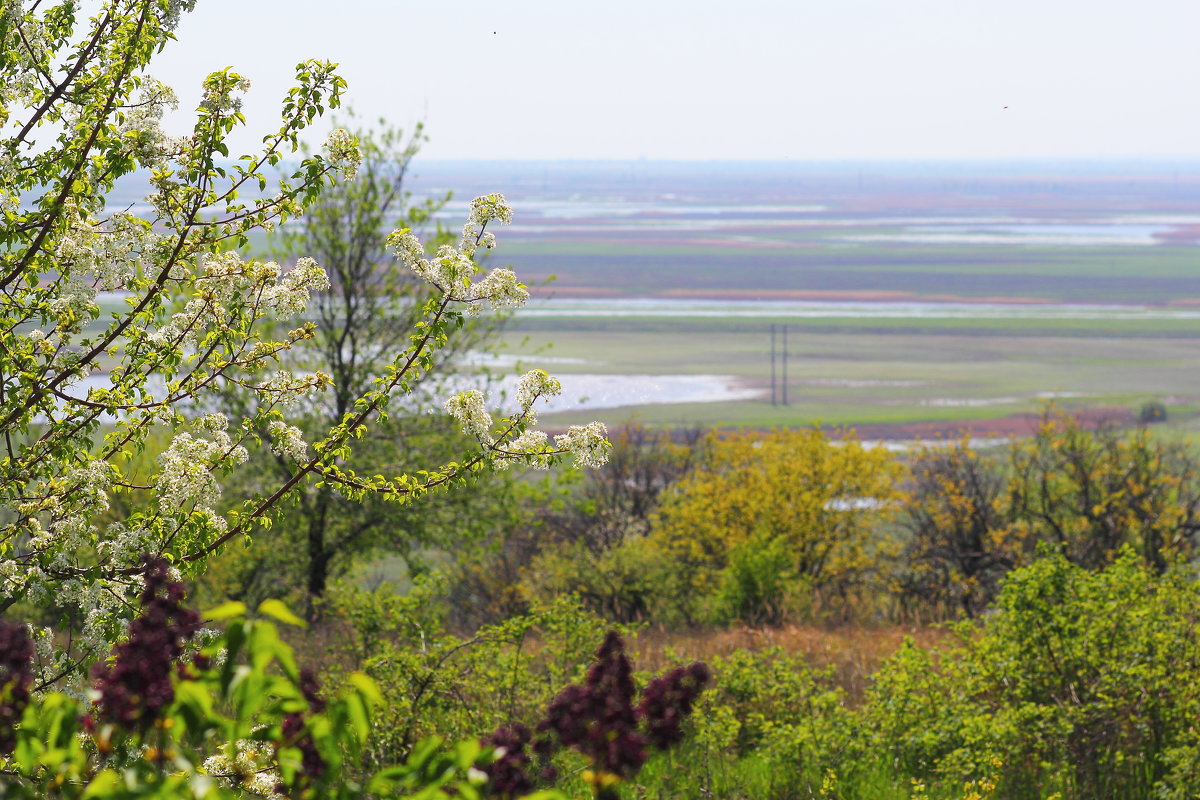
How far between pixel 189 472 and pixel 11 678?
9.14ft

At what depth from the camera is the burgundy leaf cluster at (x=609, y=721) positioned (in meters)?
2.74

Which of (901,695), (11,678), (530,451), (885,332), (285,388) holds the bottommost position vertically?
(885,332)

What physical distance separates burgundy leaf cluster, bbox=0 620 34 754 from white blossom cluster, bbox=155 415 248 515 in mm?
2727

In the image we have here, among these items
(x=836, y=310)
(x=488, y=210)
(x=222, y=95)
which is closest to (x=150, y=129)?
(x=222, y=95)

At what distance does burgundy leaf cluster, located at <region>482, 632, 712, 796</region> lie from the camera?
274 centimetres

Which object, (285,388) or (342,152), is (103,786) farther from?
(342,152)

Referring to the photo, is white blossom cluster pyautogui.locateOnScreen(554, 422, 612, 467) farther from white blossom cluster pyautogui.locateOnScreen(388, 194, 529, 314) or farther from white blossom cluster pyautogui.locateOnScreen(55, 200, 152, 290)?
white blossom cluster pyautogui.locateOnScreen(55, 200, 152, 290)

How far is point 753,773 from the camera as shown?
31.7ft

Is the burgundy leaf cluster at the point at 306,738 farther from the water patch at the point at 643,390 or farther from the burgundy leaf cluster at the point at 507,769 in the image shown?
the water patch at the point at 643,390

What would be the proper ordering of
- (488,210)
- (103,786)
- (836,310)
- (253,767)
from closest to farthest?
(103,786)
(253,767)
(488,210)
(836,310)

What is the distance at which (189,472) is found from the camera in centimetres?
554

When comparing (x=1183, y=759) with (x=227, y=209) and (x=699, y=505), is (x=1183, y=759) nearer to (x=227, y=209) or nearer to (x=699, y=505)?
(x=227, y=209)

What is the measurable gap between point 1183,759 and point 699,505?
15538mm

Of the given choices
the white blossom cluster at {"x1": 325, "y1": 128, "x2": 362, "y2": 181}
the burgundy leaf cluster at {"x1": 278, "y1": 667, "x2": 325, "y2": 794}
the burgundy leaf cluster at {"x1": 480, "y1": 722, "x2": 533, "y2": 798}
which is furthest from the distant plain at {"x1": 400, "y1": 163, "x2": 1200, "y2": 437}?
the burgundy leaf cluster at {"x1": 480, "y1": 722, "x2": 533, "y2": 798}
